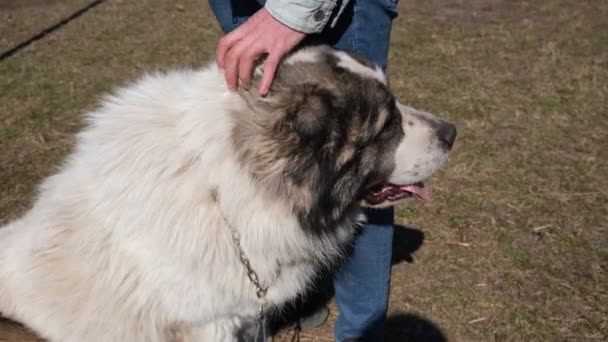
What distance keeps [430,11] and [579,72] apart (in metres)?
2.78

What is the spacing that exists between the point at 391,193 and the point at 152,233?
886mm

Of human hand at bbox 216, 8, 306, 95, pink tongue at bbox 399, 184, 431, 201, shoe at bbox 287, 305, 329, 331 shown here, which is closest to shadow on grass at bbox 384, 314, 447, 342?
shoe at bbox 287, 305, 329, 331

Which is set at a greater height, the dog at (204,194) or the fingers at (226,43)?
the fingers at (226,43)

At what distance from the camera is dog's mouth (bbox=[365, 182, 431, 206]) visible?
219cm

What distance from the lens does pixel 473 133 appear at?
4.58 meters

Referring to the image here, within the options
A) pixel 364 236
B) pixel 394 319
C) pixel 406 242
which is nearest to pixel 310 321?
pixel 394 319

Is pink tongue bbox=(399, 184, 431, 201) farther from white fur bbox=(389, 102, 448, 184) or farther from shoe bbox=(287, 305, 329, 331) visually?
shoe bbox=(287, 305, 329, 331)

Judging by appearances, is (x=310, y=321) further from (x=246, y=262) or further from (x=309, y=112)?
(x=309, y=112)

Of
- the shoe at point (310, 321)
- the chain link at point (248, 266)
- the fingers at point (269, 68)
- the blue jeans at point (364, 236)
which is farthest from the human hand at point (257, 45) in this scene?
the shoe at point (310, 321)

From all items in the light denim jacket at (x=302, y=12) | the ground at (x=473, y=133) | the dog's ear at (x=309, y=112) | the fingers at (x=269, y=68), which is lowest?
the ground at (x=473, y=133)

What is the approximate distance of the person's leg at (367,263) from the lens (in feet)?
7.21

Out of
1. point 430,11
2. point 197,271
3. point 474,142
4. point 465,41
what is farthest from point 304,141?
point 430,11

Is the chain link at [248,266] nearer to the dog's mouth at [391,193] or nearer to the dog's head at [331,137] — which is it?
the dog's head at [331,137]

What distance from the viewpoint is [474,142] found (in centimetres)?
445
